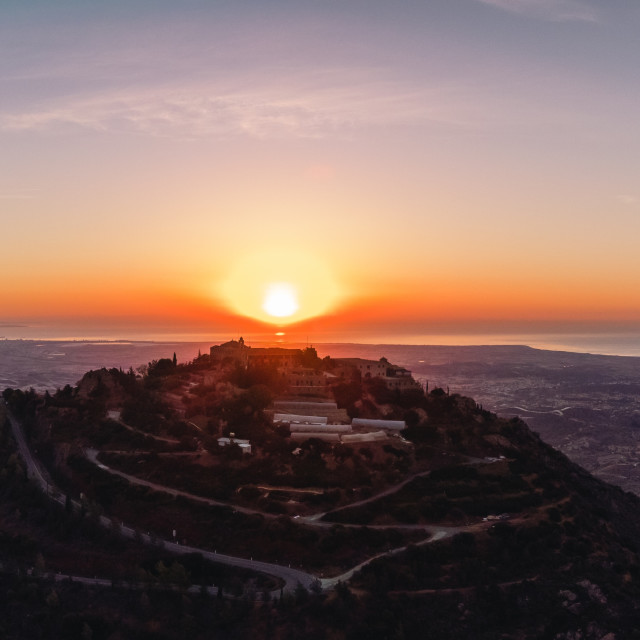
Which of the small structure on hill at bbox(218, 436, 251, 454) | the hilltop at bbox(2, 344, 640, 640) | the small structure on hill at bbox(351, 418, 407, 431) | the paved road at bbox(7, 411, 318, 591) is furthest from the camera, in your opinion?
the small structure on hill at bbox(351, 418, 407, 431)

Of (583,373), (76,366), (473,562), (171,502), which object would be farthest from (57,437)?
(583,373)

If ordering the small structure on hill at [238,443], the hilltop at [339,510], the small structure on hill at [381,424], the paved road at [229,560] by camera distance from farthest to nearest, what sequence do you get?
1. the small structure on hill at [381,424]
2. the small structure on hill at [238,443]
3. the paved road at [229,560]
4. the hilltop at [339,510]

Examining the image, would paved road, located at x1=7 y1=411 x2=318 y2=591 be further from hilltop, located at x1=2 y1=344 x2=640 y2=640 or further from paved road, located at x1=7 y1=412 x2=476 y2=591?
hilltop, located at x1=2 y1=344 x2=640 y2=640

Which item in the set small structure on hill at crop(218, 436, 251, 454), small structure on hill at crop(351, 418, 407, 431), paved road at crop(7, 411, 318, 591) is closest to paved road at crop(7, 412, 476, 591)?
paved road at crop(7, 411, 318, 591)

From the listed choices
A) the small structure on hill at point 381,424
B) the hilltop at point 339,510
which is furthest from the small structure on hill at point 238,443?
the small structure on hill at point 381,424

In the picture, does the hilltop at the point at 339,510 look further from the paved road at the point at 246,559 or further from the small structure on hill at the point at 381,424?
the small structure on hill at the point at 381,424

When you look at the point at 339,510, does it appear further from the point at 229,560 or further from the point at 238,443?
the point at 238,443

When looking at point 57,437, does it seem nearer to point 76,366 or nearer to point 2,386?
point 2,386

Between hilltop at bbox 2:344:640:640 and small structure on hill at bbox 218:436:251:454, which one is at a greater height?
small structure on hill at bbox 218:436:251:454
